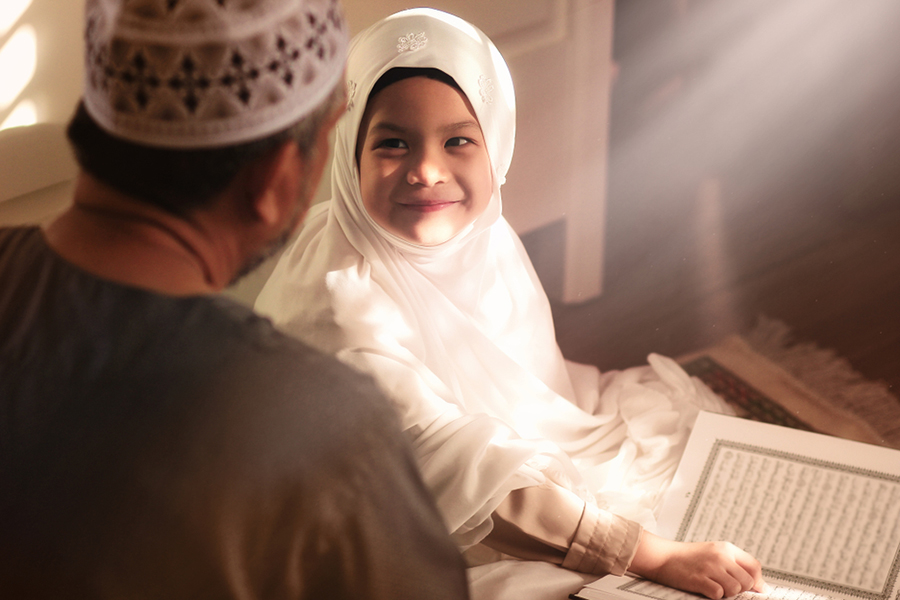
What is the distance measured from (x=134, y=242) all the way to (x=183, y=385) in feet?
0.31

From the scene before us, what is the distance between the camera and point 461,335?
1.10 metres

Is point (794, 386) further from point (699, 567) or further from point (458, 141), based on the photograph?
point (458, 141)

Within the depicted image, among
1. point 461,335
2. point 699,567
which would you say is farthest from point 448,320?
point 699,567

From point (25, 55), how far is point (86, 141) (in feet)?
1.32

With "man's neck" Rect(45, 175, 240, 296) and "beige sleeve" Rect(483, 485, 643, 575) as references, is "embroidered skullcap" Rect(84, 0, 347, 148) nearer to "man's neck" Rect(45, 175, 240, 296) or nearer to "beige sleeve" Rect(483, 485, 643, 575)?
"man's neck" Rect(45, 175, 240, 296)

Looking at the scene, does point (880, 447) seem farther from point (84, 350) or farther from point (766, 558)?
point (84, 350)

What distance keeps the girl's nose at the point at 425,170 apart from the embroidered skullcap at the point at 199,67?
44 centimetres

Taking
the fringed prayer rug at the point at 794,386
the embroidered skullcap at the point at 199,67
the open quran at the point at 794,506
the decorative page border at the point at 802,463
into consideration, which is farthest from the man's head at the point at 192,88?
the fringed prayer rug at the point at 794,386

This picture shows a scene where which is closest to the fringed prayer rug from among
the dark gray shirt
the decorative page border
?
the decorative page border

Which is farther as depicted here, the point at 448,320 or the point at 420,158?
the point at 448,320

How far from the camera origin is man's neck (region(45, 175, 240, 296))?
468 mm

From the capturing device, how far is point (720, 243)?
1804mm

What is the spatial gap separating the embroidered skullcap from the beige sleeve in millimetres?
571

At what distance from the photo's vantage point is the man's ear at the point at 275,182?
0.51 metres
